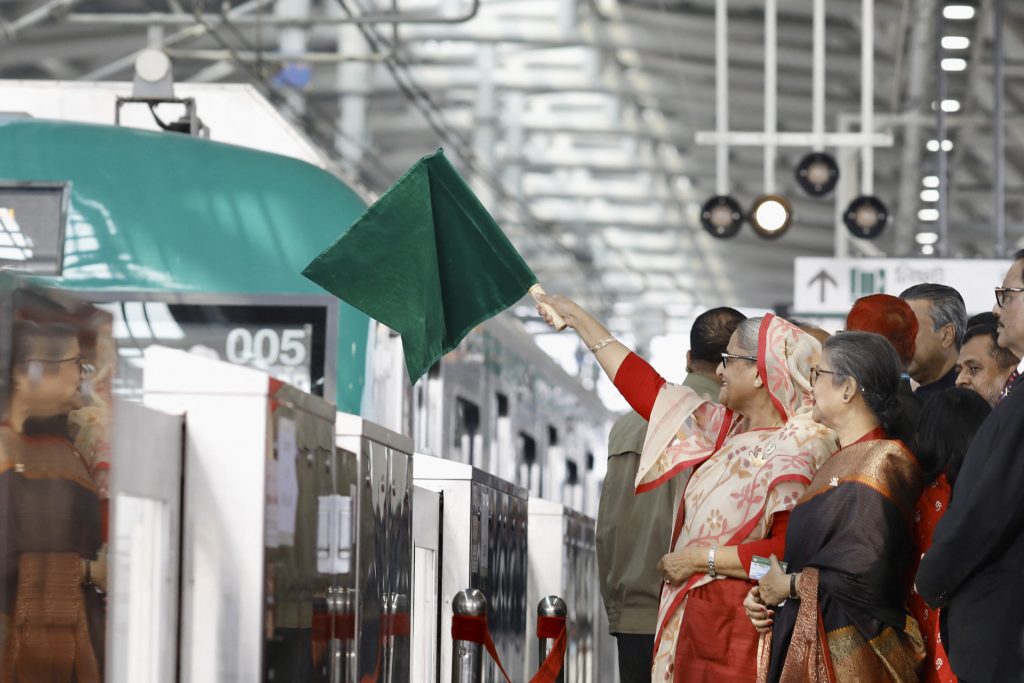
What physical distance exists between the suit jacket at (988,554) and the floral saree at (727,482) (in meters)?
0.77

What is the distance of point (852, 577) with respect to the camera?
3766mm

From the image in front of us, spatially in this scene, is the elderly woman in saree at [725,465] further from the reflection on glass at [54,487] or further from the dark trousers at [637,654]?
the reflection on glass at [54,487]

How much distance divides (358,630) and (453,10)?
13763 mm

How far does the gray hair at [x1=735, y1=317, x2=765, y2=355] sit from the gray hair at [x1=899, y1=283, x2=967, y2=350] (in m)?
0.90

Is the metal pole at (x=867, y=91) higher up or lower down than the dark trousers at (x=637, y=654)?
higher up

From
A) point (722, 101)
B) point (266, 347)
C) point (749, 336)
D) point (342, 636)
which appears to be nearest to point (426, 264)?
point (749, 336)

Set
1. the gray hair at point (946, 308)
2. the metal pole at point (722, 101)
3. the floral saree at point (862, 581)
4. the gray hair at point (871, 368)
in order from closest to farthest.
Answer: the floral saree at point (862, 581), the gray hair at point (871, 368), the gray hair at point (946, 308), the metal pole at point (722, 101)

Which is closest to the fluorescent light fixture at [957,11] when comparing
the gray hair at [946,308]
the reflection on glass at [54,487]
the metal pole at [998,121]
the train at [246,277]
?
the metal pole at [998,121]

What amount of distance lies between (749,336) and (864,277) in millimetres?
8148

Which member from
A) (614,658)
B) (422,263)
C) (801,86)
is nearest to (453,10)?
(801,86)

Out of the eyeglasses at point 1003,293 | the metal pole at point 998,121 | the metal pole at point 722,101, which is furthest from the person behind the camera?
the metal pole at point 998,121

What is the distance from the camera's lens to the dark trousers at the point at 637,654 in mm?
5379

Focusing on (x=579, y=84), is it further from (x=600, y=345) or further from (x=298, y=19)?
(x=600, y=345)

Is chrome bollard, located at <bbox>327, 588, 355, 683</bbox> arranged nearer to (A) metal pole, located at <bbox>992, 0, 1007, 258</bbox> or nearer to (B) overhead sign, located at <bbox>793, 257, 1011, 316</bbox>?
(B) overhead sign, located at <bbox>793, 257, 1011, 316</bbox>
